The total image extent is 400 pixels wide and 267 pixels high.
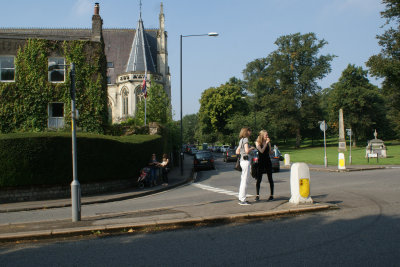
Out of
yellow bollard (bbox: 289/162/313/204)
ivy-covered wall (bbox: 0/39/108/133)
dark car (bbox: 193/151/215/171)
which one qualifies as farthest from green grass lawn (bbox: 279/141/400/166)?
yellow bollard (bbox: 289/162/313/204)

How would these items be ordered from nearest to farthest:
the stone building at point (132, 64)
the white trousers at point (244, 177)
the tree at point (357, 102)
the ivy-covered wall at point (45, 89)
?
1. the white trousers at point (244, 177)
2. the ivy-covered wall at point (45, 89)
3. the stone building at point (132, 64)
4. the tree at point (357, 102)

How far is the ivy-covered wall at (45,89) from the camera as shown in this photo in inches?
945

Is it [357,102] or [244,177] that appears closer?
[244,177]

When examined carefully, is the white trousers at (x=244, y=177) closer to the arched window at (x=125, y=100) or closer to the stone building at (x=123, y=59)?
the stone building at (x=123, y=59)

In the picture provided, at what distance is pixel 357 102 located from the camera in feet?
206

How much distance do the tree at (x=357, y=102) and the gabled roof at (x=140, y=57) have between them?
3488 cm

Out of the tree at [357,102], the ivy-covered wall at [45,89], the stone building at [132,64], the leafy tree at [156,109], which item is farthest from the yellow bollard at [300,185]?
the tree at [357,102]

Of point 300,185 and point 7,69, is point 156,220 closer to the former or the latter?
point 300,185

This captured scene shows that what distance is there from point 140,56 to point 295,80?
2886cm

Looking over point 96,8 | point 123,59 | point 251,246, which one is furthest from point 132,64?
point 251,246

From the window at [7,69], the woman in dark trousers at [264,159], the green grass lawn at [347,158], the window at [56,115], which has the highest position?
the window at [7,69]

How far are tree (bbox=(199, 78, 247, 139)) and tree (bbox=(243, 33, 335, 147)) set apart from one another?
614 centimetres

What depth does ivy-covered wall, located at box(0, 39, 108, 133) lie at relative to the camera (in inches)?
945

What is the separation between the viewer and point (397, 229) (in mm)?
6086
